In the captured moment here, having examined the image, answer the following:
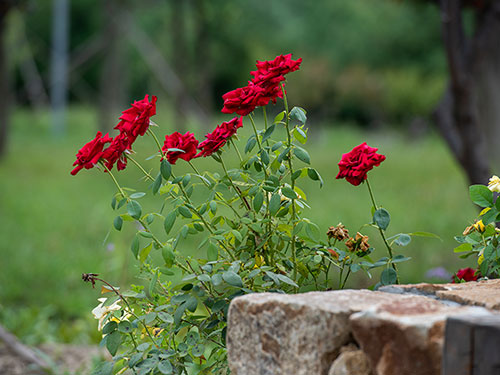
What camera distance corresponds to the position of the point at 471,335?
1.15m

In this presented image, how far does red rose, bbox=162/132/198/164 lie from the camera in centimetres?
176

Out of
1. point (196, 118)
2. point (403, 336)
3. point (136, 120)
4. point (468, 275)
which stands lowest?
point (196, 118)

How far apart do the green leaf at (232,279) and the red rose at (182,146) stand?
1.13ft

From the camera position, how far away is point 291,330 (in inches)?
54.4

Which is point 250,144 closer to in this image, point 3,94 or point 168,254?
point 168,254

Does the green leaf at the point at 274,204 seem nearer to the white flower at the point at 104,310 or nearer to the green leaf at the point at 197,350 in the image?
the green leaf at the point at 197,350

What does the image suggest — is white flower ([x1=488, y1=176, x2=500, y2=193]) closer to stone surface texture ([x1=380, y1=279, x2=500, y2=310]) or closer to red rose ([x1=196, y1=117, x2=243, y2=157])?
stone surface texture ([x1=380, y1=279, x2=500, y2=310])

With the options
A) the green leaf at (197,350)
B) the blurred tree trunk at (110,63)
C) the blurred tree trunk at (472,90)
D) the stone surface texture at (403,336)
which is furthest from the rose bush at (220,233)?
the blurred tree trunk at (110,63)

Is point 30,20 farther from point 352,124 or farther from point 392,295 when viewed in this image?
point 392,295

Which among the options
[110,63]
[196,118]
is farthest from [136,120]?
[196,118]

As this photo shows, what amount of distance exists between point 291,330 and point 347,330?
12 cm

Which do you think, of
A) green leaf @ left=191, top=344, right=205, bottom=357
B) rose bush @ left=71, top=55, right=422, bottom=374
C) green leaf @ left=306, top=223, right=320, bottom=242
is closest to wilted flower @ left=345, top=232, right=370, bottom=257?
rose bush @ left=71, top=55, right=422, bottom=374

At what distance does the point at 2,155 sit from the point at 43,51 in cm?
1551

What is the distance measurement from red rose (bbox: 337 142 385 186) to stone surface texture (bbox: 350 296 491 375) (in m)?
0.49
